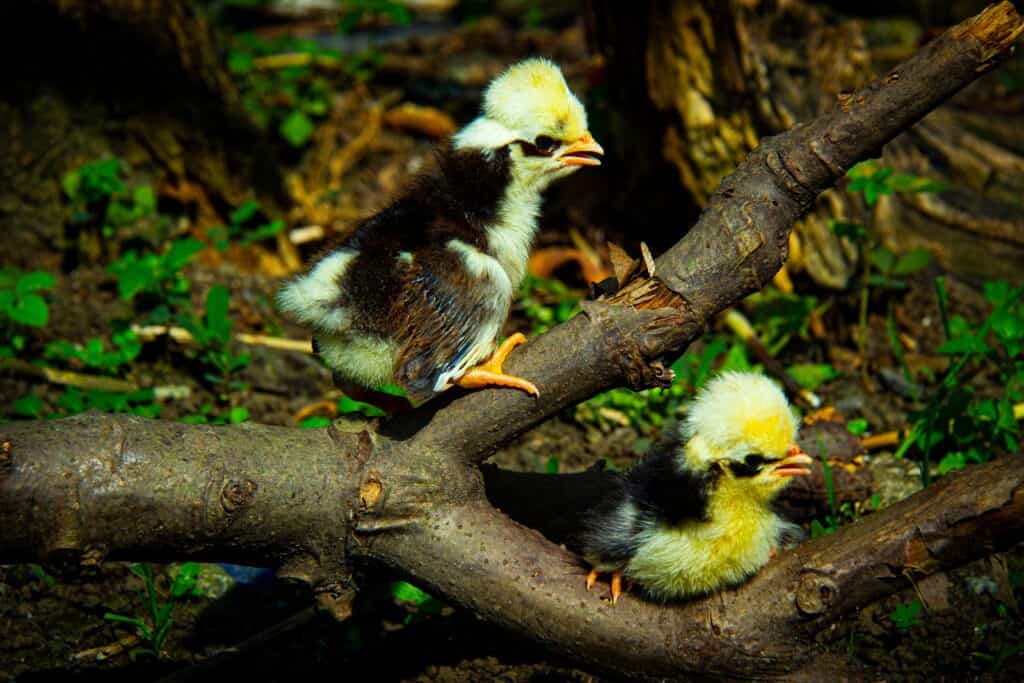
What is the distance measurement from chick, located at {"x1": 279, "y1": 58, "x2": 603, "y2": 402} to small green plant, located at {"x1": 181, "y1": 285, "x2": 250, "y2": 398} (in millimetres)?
1667

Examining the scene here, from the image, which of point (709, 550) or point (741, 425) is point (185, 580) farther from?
point (741, 425)

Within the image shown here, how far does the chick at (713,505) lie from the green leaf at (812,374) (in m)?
2.05

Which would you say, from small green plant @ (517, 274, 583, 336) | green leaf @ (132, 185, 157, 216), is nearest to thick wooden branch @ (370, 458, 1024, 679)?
small green plant @ (517, 274, 583, 336)

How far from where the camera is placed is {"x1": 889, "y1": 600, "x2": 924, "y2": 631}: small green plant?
3410mm

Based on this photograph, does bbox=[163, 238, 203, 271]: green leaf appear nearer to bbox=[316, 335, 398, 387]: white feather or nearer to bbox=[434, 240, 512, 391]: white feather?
bbox=[316, 335, 398, 387]: white feather

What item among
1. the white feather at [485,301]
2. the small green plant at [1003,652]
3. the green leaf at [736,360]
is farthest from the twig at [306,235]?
the small green plant at [1003,652]

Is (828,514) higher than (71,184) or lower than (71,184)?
lower

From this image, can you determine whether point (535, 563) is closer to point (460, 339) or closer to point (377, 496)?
point (377, 496)

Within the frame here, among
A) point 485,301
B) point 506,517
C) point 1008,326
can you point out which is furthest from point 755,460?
point 1008,326

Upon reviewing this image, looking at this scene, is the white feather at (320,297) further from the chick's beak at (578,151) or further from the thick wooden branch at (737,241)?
the chick's beak at (578,151)

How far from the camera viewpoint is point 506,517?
3107 mm

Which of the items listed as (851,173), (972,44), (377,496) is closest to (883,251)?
(851,173)

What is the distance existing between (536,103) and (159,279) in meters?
2.65

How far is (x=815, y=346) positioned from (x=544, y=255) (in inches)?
72.0
